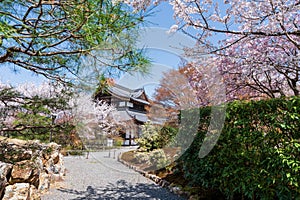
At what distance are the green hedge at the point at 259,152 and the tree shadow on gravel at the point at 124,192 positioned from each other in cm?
97

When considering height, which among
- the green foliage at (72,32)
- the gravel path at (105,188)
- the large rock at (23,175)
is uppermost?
the green foliage at (72,32)

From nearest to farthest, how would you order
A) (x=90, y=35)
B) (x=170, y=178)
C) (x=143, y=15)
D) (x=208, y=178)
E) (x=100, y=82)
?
(x=90, y=35), (x=143, y=15), (x=100, y=82), (x=208, y=178), (x=170, y=178)

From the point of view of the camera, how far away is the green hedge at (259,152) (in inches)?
77.1

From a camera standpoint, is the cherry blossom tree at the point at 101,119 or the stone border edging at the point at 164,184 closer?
the stone border edging at the point at 164,184

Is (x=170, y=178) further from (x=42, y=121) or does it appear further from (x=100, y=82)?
(x=100, y=82)

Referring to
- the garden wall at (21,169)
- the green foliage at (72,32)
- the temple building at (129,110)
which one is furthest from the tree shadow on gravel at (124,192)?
the temple building at (129,110)

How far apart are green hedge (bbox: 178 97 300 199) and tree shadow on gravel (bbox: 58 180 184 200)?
38.1 inches

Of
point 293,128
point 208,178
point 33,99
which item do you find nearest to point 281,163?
point 293,128

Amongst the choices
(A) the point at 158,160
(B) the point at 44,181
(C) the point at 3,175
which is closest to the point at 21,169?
(C) the point at 3,175

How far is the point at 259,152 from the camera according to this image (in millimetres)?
2166

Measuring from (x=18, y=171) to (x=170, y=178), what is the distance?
2.77 meters

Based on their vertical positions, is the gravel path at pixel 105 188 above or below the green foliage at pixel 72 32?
below

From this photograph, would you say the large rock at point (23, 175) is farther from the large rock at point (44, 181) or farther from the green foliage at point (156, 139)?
the green foliage at point (156, 139)

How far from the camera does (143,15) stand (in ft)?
4.00
